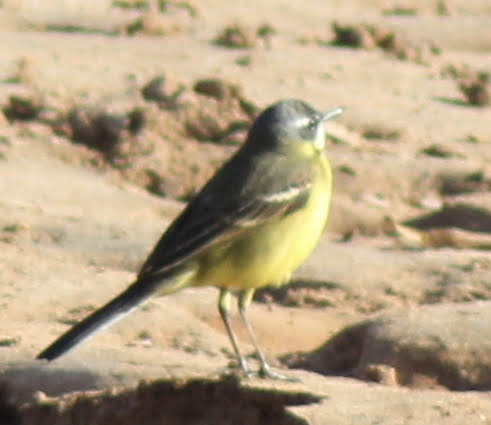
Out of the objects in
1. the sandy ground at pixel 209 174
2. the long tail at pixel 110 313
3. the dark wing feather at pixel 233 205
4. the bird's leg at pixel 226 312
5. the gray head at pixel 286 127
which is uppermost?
the gray head at pixel 286 127

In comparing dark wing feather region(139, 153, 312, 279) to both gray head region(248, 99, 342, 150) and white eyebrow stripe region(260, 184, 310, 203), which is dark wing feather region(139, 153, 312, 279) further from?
gray head region(248, 99, 342, 150)

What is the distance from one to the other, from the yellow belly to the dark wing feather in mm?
52

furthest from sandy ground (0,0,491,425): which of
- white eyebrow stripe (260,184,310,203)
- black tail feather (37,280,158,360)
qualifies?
white eyebrow stripe (260,184,310,203)

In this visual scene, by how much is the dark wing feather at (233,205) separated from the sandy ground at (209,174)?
0.46 metres

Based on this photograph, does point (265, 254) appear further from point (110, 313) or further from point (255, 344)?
point (110, 313)

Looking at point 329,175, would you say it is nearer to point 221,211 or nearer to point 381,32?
point 221,211

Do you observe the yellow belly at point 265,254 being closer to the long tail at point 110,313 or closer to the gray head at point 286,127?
the long tail at point 110,313

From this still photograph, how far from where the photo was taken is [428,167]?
12.7 meters

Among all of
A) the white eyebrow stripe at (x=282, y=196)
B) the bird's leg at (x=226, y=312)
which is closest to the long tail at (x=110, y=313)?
the bird's leg at (x=226, y=312)

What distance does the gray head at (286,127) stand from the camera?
933 cm

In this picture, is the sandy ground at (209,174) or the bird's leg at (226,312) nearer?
the sandy ground at (209,174)

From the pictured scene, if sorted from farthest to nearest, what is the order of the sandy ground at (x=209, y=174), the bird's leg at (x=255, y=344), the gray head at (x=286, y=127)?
the gray head at (x=286, y=127) → the bird's leg at (x=255, y=344) → the sandy ground at (x=209, y=174)

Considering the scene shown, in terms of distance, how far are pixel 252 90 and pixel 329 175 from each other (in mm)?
4765

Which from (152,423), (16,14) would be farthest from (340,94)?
(152,423)
